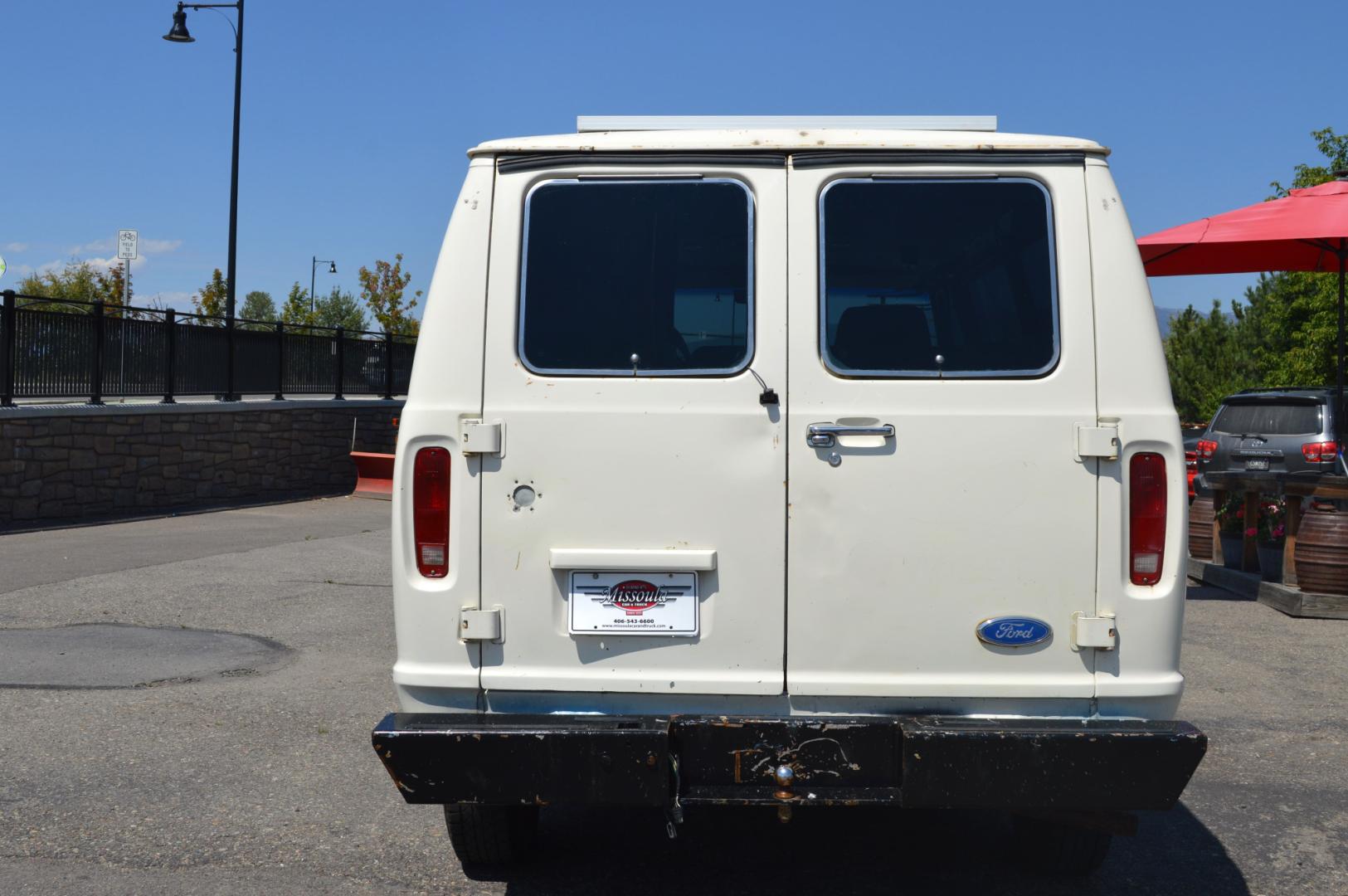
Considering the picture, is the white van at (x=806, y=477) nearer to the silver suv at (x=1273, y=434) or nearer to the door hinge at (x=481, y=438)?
the door hinge at (x=481, y=438)

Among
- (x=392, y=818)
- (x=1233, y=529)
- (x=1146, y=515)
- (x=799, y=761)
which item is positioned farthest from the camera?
(x=1233, y=529)

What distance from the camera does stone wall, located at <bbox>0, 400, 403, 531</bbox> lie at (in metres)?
14.3

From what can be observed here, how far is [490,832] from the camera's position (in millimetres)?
4246

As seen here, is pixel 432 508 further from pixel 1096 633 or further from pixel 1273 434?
pixel 1273 434

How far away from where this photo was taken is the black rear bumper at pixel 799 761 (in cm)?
352

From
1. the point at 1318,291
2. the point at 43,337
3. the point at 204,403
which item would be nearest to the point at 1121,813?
the point at 43,337

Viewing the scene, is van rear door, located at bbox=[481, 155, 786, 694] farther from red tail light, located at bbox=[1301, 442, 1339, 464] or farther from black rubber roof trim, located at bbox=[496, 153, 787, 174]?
red tail light, located at bbox=[1301, 442, 1339, 464]

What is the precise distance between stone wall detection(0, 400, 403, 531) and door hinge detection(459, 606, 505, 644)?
1176 cm

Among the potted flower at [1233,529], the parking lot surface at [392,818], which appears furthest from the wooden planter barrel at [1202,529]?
the parking lot surface at [392,818]

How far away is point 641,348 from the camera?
383 cm

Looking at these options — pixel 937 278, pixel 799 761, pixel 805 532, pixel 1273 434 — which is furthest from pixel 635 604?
pixel 1273 434

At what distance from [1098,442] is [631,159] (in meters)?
1.52

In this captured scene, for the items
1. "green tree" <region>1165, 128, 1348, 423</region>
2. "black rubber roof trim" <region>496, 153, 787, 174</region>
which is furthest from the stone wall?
"green tree" <region>1165, 128, 1348, 423</region>

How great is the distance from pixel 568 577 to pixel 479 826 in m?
0.99
